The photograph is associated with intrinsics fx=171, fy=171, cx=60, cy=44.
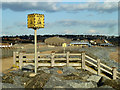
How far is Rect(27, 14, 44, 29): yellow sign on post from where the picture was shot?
10.4 meters

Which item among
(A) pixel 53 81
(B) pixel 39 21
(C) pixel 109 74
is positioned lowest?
(C) pixel 109 74

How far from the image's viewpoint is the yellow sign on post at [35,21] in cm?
1035

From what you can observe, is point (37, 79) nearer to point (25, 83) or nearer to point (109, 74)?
point (25, 83)

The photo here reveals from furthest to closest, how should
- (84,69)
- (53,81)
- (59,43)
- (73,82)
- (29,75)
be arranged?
1. (59,43)
2. (84,69)
3. (29,75)
4. (73,82)
5. (53,81)

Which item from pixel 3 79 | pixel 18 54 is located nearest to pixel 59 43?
pixel 18 54

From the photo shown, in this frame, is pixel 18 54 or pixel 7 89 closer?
pixel 7 89

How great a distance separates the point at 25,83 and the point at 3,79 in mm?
1292

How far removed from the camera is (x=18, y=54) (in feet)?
47.6

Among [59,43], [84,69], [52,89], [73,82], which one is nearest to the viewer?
[52,89]

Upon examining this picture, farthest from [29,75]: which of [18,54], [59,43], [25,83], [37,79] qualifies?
[59,43]

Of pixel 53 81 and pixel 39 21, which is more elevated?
pixel 39 21

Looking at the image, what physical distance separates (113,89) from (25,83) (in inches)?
179

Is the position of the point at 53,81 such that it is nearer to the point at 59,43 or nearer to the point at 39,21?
the point at 39,21

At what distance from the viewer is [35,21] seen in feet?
34.0
